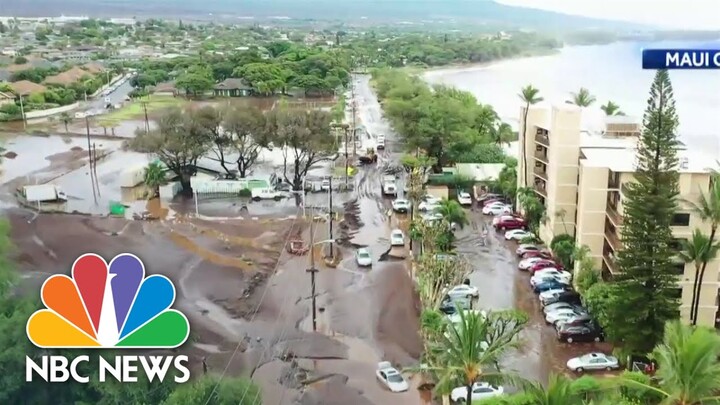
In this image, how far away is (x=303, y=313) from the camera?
4.23 metres

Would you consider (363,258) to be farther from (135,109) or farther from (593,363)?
(135,109)

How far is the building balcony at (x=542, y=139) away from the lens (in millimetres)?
5609

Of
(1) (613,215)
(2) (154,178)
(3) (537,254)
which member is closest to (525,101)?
(3) (537,254)

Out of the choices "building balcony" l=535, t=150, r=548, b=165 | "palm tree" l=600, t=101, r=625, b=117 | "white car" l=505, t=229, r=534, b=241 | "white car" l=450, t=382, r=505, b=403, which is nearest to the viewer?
"white car" l=450, t=382, r=505, b=403

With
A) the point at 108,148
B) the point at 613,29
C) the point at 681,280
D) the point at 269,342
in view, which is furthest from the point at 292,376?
the point at 613,29

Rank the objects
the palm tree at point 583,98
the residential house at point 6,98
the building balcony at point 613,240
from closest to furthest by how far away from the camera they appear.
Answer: the building balcony at point 613,240
the residential house at point 6,98
the palm tree at point 583,98

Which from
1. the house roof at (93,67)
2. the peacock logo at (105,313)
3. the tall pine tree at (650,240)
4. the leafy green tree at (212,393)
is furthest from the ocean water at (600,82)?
the house roof at (93,67)

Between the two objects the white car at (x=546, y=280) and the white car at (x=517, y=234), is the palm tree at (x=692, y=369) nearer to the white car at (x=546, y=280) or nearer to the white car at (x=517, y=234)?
the white car at (x=546, y=280)

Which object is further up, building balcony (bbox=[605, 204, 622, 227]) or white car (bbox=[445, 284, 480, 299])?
building balcony (bbox=[605, 204, 622, 227])

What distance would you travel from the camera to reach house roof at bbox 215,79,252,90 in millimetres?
5855

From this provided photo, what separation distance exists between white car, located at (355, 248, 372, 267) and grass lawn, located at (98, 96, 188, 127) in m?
1.99

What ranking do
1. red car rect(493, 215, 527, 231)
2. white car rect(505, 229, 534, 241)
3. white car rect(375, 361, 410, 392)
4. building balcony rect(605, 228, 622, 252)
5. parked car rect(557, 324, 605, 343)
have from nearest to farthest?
white car rect(375, 361, 410, 392) < parked car rect(557, 324, 605, 343) < building balcony rect(605, 228, 622, 252) < white car rect(505, 229, 534, 241) < red car rect(493, 215, 527, 231)

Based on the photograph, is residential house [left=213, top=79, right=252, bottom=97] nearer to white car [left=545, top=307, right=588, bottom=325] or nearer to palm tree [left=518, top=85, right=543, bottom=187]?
palm tree [left=518, top=85, right=543, bottom=187]

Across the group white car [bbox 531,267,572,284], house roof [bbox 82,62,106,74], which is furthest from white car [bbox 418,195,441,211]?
house roof [bbox 82,62,106,74]
